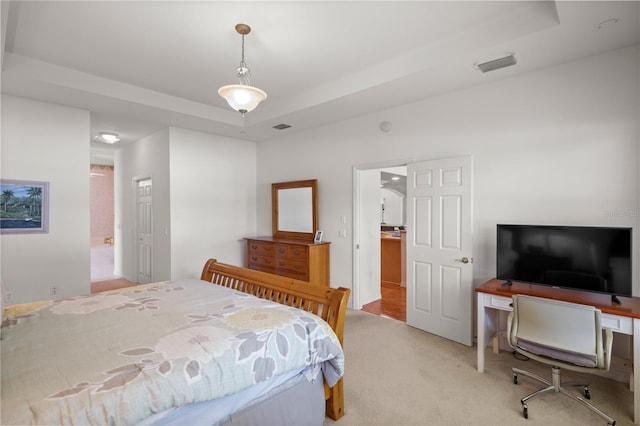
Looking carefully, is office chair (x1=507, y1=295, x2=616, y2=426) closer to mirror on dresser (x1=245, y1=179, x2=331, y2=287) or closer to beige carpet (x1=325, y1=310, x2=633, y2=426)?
beige carpet (x1=325, y1=310, x2=633, y2=426)

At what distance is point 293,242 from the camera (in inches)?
186

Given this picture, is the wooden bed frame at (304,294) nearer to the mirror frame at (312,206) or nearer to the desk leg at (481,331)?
the desk leg at (481,331)

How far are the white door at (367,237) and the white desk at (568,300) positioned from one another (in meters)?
1.86

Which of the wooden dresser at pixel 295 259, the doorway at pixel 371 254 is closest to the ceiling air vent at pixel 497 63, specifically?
the doorway at pixel 371 254

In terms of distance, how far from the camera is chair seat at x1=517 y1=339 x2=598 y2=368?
2064 mm

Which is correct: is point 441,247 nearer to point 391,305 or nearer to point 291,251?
point 391,305

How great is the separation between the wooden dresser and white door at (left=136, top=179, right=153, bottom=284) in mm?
2066

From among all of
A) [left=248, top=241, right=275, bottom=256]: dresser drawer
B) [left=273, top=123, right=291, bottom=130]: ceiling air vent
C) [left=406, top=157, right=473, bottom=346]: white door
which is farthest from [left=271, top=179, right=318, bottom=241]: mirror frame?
[left=406, top=157, right=473, bottom=346]: white door

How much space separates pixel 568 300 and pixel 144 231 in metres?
6.24

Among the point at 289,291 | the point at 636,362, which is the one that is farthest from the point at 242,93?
the point at 636,362

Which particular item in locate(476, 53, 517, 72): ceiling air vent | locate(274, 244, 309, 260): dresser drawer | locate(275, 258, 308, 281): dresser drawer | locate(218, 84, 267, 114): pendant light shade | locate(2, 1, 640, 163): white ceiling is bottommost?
locate(275, 258, 308, 281): dresser drawer

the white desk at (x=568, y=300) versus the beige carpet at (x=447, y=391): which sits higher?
the white desk at (x=568, y=300)

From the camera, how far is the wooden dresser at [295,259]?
177 inches

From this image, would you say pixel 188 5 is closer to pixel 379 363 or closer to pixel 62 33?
pixel 62 33
